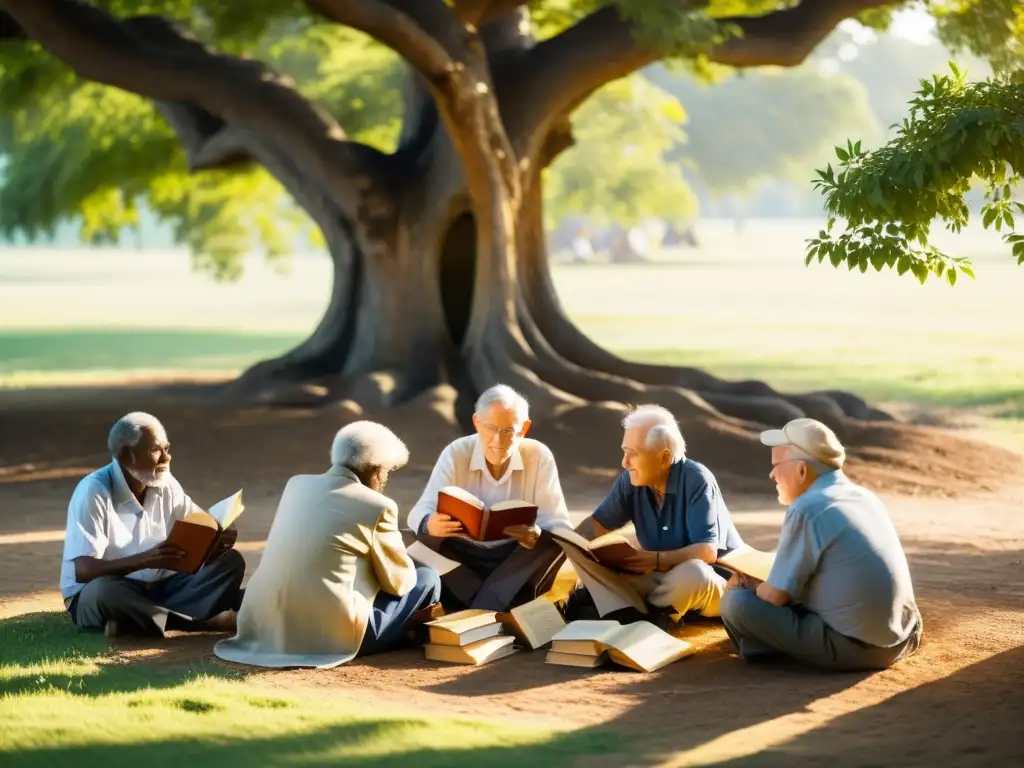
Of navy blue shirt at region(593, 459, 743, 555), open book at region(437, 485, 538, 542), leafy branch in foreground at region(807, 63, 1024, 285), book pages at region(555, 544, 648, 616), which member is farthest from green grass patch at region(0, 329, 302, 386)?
leafy branch in foreground at region(807, 63, 1024, 285)

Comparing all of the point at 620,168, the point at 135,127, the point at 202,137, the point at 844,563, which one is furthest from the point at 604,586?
the point at 620,168

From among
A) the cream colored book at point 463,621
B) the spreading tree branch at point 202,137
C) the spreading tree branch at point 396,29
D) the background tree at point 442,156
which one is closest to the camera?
the cream colored book at point 463,621

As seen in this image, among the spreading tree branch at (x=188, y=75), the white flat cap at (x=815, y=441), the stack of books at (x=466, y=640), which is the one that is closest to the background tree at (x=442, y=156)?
the spreading tree branch at (x=188, y=75)

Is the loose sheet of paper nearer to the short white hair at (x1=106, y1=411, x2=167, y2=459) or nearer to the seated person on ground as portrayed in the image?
the seated person on ground

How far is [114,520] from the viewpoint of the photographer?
7.63 meters

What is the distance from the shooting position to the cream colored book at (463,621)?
7309mm

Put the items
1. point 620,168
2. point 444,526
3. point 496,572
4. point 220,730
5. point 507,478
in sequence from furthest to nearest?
point 620,168, point 507,478, point 496,572, point 444,526, point 220,730

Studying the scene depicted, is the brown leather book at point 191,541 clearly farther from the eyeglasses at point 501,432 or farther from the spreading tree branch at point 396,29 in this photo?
the spreading tree branch at point 396,29

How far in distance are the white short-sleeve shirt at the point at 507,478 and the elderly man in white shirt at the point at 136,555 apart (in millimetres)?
1201

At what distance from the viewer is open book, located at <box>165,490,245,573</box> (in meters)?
7.34

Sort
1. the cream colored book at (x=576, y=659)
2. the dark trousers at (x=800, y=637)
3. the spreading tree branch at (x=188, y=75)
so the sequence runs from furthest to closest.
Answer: the spreading tree branch at (x=188, y=75) → the cream colored book at (x=576, y=659) → the dark trousers at (x=800, y=637)

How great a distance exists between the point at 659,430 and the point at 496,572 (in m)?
1.17

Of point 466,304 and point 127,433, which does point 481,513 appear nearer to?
point 127,433

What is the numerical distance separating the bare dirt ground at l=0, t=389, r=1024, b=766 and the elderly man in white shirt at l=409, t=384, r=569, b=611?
0.65 m
